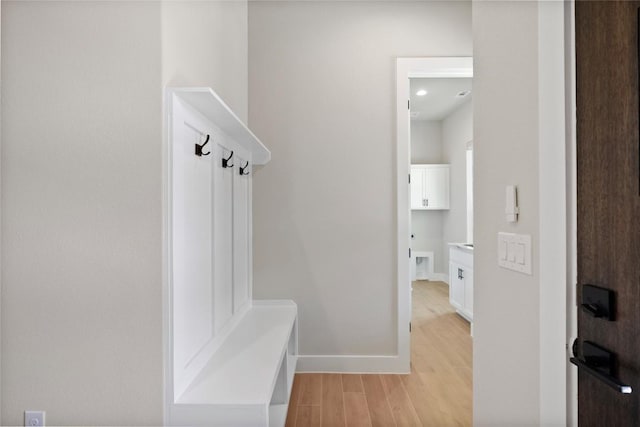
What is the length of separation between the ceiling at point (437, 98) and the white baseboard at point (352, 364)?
11.3ft

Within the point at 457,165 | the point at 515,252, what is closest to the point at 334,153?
the point at 515,252

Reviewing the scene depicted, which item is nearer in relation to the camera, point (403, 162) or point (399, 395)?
point (399, 395)

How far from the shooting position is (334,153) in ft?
9.01

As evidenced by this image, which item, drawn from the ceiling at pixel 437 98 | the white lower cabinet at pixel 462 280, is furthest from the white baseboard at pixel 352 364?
the ceiling at pixel 437 98

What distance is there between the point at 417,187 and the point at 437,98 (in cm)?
173

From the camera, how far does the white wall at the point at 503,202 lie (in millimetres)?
1078

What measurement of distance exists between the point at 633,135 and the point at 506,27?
2.13 ft

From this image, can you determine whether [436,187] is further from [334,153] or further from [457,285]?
[334,153]

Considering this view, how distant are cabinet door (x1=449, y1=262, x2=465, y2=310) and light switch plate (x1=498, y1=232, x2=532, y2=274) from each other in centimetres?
312

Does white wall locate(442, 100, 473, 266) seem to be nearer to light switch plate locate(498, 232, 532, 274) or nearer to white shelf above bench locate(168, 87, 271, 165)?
white shelf above bench locate(168, 87, 271, 165)

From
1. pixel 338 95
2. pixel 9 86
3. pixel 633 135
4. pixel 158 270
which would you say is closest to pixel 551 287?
pixel 633 135

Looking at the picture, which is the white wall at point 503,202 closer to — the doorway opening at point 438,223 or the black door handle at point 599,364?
the black door handle at point 599,364

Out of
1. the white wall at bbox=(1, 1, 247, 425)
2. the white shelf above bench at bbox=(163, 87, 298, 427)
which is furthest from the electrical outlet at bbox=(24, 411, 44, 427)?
the white shelf above bench at bbox=(163, 87, 298, 427)

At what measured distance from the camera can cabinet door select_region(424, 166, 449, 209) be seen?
6426 millimetres
